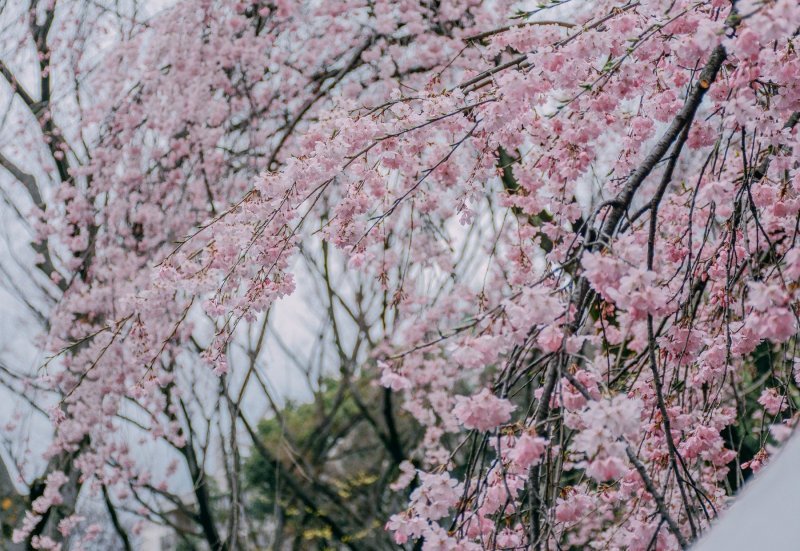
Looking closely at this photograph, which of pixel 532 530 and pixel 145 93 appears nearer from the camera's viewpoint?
pixel 532 530

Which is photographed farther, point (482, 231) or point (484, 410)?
point (482, 231)

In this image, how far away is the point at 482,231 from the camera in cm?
600

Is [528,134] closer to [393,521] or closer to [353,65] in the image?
[393,521]

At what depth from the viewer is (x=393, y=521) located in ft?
5.08

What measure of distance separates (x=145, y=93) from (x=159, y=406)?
220cm

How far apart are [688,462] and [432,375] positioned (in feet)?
9.94

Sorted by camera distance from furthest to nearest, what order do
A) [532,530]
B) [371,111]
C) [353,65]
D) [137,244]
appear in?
[137,244], [353,65], [371,111], [532,530]

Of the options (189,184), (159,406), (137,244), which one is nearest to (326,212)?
(189,184)

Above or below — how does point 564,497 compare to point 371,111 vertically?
below

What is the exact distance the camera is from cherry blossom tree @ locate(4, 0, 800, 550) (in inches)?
55.9

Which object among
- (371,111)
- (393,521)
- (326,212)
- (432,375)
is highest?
(326,212)

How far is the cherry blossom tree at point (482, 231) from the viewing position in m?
1.42

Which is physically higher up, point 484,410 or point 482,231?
point 482,231

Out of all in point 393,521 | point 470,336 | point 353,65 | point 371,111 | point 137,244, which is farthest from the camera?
point 137,244
